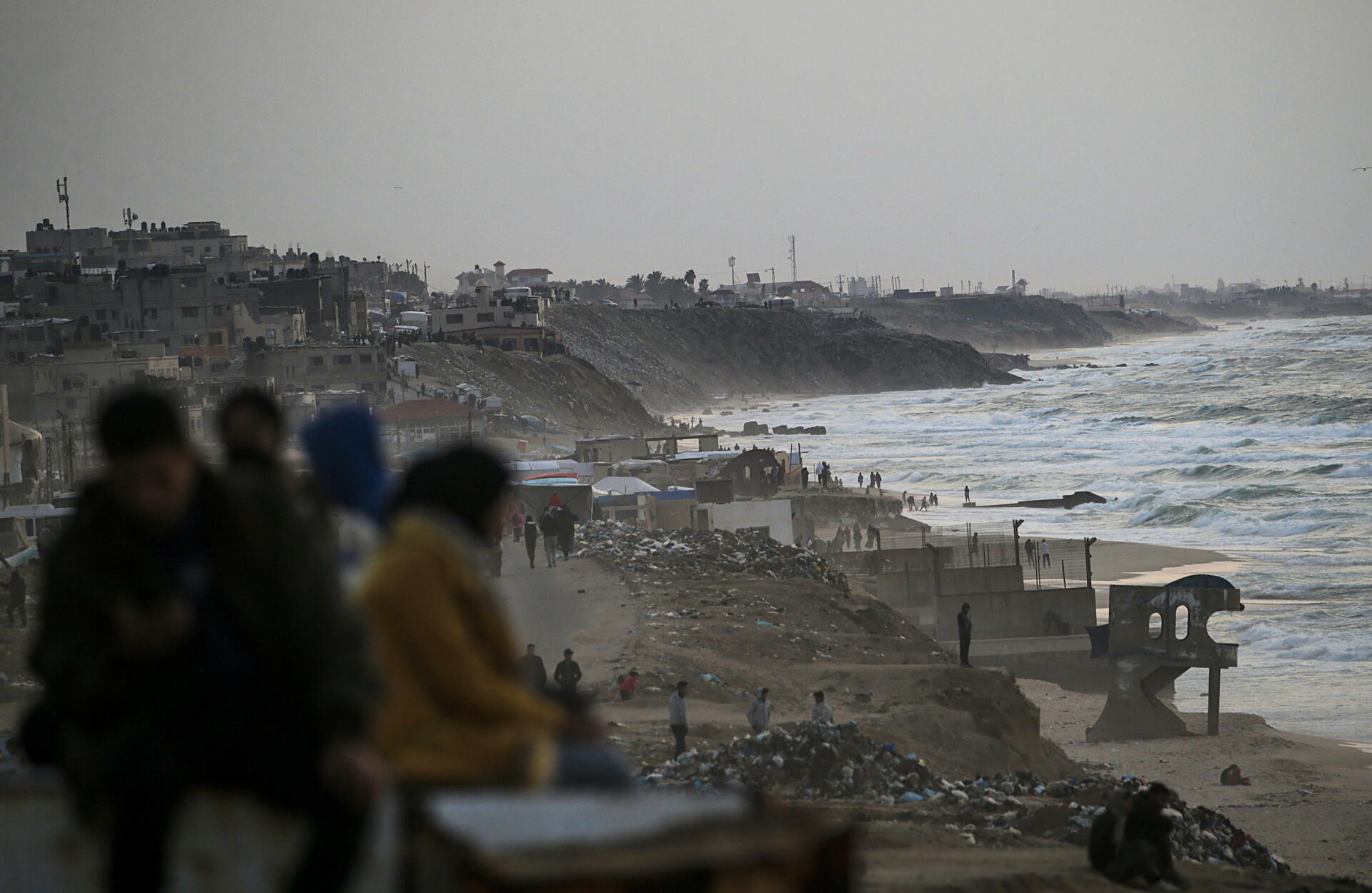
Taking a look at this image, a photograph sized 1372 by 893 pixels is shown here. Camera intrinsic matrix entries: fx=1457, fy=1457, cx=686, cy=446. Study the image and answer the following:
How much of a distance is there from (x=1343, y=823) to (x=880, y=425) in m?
83.7

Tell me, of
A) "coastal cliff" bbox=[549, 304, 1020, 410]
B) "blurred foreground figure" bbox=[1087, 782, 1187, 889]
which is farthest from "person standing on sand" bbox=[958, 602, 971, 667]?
"coastal cliff" bbox=[549, 304, 1020, 410]

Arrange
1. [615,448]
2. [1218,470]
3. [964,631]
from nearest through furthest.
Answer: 1. [964,631]
2. [615,448]
3. [1218,470]

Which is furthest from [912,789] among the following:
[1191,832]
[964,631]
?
[964,631]

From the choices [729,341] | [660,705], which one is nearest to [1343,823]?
[660,705]

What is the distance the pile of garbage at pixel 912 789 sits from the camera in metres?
11.8

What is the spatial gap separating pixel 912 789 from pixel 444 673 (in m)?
10.6

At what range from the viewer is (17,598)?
18.6 meters

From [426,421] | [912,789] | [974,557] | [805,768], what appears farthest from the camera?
[426,421]

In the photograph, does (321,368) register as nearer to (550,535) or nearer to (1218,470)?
(1218,470)

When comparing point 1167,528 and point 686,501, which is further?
point 1167,528

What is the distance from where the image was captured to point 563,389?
94125 millimetres

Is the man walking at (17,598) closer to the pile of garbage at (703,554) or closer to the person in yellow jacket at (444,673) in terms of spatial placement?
the pile of garbage at (703,554)

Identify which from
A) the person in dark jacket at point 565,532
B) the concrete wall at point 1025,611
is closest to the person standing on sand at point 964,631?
the concrete wall at point 1025,611

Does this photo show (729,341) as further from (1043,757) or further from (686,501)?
(1043,757)
